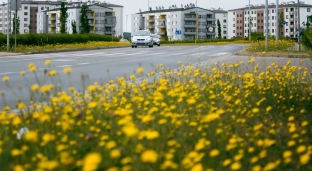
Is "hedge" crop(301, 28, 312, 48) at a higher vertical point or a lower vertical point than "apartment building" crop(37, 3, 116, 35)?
lower

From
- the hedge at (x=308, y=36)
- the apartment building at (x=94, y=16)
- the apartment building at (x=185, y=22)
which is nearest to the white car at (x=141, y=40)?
the hedge at (x=308, y=36)

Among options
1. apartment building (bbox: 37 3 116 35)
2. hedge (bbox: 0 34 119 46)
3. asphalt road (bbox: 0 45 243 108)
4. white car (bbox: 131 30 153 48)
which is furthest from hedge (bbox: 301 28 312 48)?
apartment building (bbox: 37 3 116 35)

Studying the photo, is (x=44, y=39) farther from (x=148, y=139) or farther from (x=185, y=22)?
(x=185, y=22)

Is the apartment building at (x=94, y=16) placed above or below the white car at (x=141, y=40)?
above

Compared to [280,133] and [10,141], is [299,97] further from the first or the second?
[10,141]

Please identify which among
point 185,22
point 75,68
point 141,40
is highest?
point 185,22

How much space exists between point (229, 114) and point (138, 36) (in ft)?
168

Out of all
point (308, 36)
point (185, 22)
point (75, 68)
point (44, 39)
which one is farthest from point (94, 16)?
point (308, 36)

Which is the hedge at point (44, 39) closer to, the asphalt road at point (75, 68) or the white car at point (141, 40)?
the white car at point (141, 40)

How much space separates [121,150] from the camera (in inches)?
A: 152

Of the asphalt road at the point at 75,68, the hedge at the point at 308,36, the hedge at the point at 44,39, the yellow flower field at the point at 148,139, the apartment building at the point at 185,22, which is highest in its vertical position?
the apartment building at the point at 185,22

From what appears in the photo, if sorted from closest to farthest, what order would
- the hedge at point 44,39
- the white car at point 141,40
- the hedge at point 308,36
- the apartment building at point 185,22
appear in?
the hedge at point 308,36 → the hedge at point 44,39 → the white car at point 141,40 → the apartment building at point 185,22

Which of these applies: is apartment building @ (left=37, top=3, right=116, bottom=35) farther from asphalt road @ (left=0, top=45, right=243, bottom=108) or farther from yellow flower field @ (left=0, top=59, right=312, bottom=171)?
yellow flower field @ (left=0, top=59, right=312, bottom=171)

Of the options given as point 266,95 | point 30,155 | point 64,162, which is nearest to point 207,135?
point 30,155
